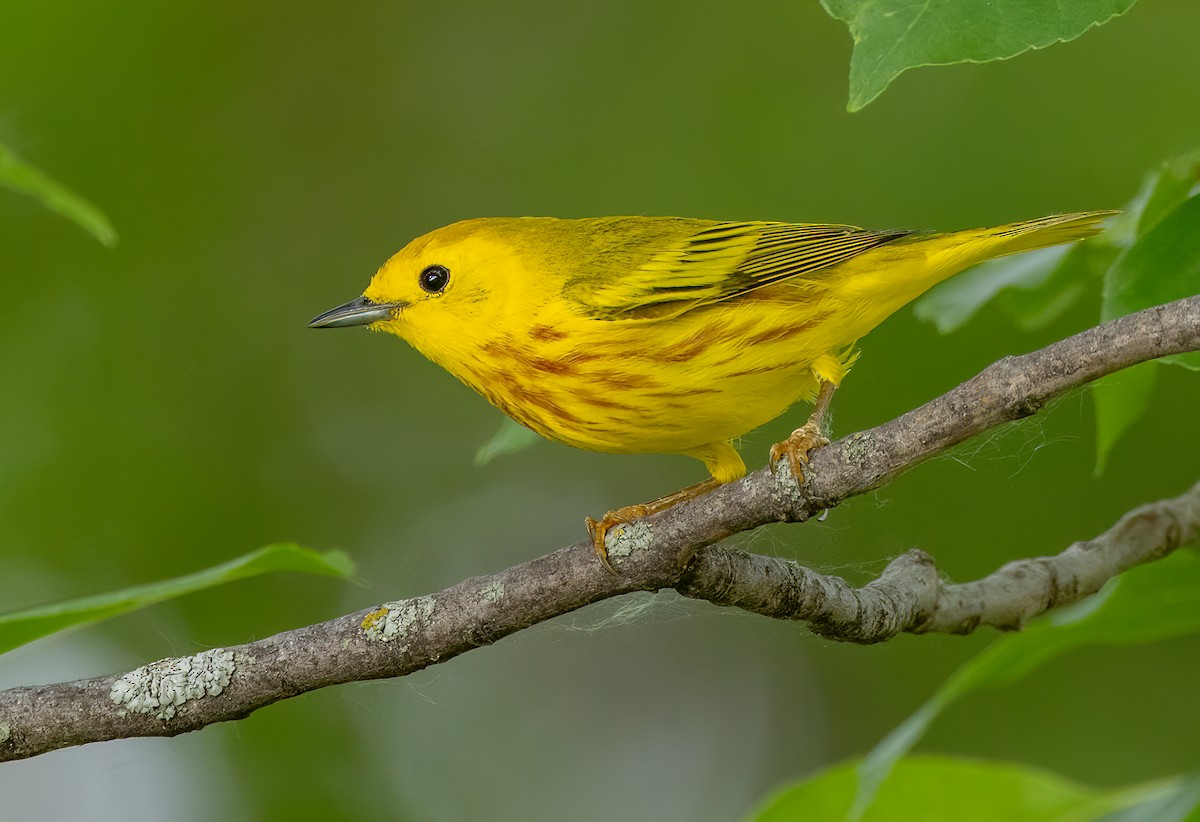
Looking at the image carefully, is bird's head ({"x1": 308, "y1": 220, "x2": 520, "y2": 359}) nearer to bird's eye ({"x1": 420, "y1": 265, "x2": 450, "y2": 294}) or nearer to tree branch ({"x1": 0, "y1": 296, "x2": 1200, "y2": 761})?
bird's eye ({"x1": 420, "y1": 265, "x2": 450, "y2": 294})

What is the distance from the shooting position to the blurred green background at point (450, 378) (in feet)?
17.0

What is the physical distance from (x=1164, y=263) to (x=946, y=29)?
673 mm

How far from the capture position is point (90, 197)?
6168mm

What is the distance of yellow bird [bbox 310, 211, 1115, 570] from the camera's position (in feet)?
10.2

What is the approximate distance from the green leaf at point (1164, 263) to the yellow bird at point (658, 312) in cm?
86

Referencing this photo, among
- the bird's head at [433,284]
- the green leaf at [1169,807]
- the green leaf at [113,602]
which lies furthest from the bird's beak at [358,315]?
the green leaf at [1169,807]

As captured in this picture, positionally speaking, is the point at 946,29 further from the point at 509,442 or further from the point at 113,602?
the point at 509,442

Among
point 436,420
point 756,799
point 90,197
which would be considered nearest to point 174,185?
point 90,197

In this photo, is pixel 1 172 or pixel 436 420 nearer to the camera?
pixel 1 172

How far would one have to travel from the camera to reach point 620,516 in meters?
3.08

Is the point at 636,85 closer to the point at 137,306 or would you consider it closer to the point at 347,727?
the point at 137,306

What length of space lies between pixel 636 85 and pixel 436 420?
193cm

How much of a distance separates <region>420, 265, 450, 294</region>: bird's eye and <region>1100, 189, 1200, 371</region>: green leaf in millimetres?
2053

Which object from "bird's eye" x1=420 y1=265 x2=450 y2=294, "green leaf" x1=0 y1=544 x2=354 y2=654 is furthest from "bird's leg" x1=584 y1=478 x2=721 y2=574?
"bird's eye" x1=420 y1=265 x2=450 y2=294
